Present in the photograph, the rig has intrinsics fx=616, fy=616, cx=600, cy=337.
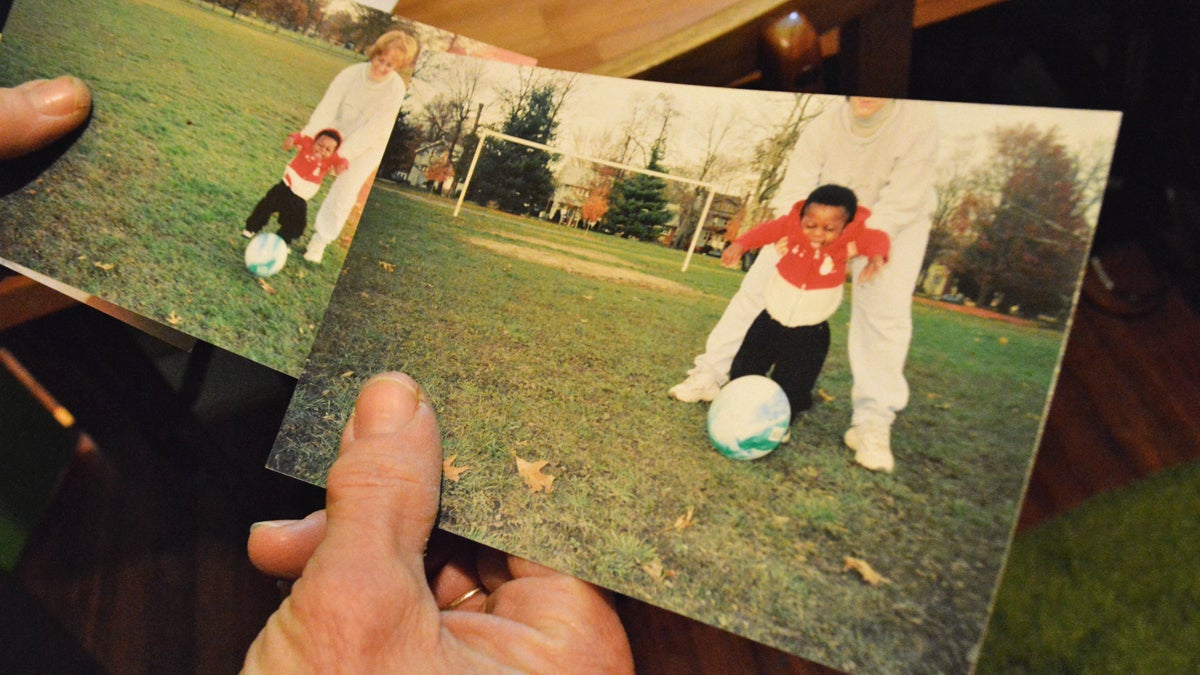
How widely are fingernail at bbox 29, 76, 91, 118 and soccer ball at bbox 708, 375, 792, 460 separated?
992 mm

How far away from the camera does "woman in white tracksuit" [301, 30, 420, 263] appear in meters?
0.85

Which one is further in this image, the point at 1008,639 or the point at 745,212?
the point at 1008,639

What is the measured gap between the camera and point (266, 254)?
0.85 metres

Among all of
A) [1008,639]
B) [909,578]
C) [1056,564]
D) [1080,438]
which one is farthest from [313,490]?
[1080,438]

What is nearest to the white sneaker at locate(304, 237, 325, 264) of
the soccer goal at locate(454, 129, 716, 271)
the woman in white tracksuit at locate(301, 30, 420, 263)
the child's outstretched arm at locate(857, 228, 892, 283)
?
the woman in white tracksuit at locate(301, 30, 420, 263)

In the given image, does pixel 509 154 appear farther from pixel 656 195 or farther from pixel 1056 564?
pixel 1056 564

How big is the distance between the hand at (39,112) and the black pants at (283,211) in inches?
12.1

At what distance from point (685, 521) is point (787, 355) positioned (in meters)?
0.22

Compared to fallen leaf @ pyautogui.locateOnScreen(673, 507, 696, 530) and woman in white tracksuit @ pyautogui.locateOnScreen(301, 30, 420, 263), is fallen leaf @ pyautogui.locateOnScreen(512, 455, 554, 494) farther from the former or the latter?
woman in white tracksuit @ pyautogui.locateOnScreen(301, 30, 420, 263)

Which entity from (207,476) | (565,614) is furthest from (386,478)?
(207,476)

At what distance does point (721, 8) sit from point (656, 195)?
32 centimetres

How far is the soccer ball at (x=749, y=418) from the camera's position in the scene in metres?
0.68

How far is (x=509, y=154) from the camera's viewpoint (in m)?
0.81

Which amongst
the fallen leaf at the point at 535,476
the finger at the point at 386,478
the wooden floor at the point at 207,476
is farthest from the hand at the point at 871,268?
the wooden floor at the point at 207,476
